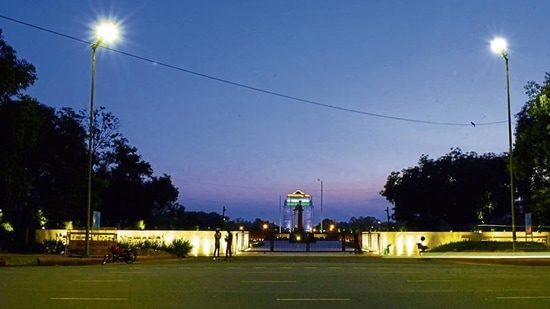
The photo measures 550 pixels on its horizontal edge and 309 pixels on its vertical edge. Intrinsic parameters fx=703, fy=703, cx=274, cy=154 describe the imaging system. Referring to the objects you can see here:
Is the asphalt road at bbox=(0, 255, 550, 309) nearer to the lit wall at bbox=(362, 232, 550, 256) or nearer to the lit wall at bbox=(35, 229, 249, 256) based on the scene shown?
the lit wall at bbox=(35, 229, 249, 256)

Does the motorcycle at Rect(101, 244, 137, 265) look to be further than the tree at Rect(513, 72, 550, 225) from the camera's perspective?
No

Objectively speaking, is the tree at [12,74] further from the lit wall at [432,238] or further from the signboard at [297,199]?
the signboard at [297,199]

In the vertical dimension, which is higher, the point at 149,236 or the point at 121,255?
the point at 149,236

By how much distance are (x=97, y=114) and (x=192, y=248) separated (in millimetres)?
26498

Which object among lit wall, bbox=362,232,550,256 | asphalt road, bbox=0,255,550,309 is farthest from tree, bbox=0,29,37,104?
lit wall, bbox=362,232,550,256

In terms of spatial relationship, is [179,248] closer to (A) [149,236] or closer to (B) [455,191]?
(A) [149,236]

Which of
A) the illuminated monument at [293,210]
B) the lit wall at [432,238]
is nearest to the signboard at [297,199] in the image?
the illuminated monument at [293,210]

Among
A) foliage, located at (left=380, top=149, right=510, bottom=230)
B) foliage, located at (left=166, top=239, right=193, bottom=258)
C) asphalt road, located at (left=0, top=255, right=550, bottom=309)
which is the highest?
foliage, located at (left=380, top=149, right=510, bottom=230)

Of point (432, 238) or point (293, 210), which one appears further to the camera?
point (293, 210)

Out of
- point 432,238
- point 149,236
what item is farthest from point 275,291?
point 432,238

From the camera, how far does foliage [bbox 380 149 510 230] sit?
80.1 m

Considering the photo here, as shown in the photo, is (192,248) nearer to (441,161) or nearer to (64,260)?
(64,260)

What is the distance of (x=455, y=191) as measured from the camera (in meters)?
81.7

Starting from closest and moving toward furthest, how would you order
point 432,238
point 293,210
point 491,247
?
1. point 491,247
2. point 432,238
3. point 293,210
